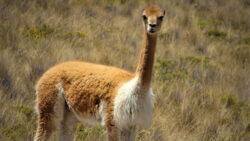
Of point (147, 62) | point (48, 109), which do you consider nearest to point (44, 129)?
point (48, 109)

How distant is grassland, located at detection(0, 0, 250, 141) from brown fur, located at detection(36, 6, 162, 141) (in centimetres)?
73

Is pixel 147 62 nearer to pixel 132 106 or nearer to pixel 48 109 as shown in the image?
pixel 132 106

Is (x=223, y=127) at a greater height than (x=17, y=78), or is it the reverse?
(x=17, y=78)

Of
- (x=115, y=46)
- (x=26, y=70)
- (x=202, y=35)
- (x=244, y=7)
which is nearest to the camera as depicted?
(x=26, y=70)

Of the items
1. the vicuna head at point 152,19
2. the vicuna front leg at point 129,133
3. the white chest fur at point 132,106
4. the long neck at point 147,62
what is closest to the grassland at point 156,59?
the vicuna front leg at point 129,133

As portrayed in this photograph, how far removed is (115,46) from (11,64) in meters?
3.34

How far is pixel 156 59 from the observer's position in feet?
28.4

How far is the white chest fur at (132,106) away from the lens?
3488mm

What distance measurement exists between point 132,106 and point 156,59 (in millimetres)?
5269

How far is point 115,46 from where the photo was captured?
920cm

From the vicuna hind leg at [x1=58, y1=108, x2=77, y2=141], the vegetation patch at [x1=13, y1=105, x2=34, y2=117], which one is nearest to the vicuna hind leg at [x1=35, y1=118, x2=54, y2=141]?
the vicuna hind leg at [x1=58, y1=108, x2=77, y2=141]

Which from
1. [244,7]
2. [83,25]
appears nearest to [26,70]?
[83,25]

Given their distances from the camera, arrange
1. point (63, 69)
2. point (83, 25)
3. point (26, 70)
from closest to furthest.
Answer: point (63, 69) < point (26, 70) < point (83, 25)

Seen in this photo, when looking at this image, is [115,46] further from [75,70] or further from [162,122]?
[75,70]
